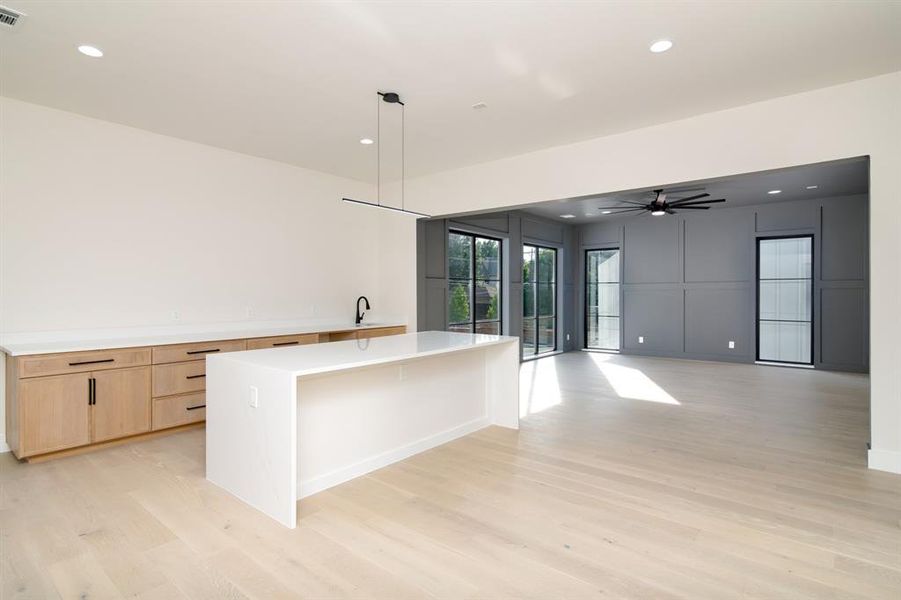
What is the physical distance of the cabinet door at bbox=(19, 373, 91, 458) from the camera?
3.33m

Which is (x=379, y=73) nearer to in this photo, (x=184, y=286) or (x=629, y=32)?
(x=629, y=32)

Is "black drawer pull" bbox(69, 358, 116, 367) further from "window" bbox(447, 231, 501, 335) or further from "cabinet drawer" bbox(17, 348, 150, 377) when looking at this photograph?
"window" bbox(447, 231, 501, 335)

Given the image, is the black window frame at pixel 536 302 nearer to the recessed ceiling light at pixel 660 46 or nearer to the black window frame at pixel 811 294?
the black window frame at pixel 811 294

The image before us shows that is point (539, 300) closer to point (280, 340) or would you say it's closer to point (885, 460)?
point (280, 340)

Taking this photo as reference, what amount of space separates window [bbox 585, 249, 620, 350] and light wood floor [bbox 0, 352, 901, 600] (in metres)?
5.82

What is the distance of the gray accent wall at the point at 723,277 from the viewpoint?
7422mm

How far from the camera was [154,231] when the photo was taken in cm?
445

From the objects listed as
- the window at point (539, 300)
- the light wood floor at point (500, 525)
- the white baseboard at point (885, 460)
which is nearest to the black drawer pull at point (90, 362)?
the light wood floor at point (500, 525)

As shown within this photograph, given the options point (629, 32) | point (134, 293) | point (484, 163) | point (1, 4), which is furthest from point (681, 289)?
point (1, 4)

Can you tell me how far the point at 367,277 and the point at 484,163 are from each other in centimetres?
226

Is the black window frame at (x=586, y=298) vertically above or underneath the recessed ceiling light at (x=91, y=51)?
underneath

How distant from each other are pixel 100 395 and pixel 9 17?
8.36ft

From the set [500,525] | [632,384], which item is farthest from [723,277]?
[500,525]

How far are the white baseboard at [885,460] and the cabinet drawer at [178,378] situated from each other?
17.4ft
